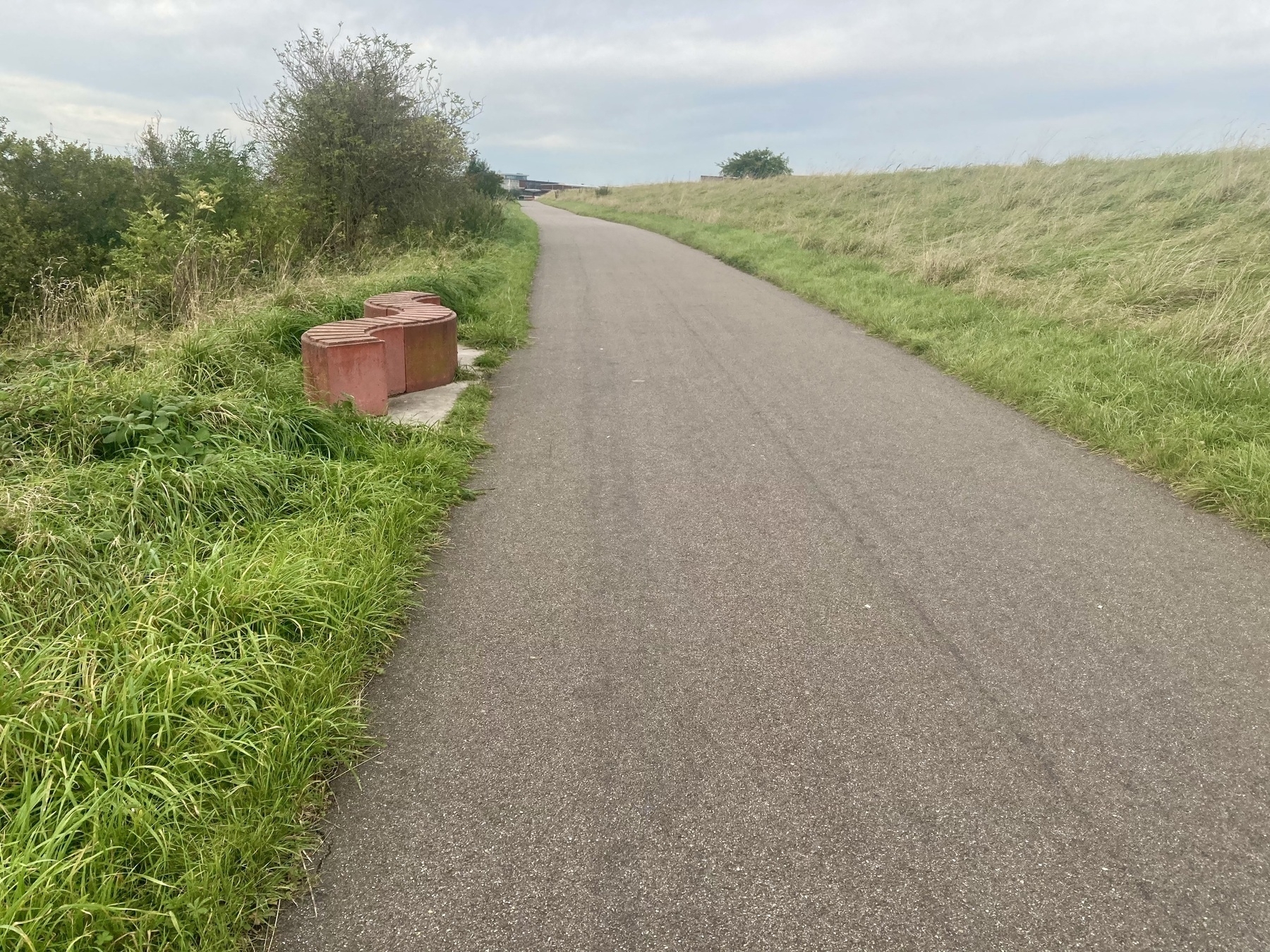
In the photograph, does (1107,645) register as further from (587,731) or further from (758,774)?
(587,731)

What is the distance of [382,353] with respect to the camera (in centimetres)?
559

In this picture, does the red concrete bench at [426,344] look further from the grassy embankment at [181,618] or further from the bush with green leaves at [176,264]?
the bush with green leaves at [176,264]

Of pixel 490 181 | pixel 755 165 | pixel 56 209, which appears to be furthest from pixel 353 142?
pixel 755 165

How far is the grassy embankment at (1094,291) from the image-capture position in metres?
5.41

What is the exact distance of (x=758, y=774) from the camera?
236 cm

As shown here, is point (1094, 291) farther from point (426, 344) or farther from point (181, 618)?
point (181, 618)

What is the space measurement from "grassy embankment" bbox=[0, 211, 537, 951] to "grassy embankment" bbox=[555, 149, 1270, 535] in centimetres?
490

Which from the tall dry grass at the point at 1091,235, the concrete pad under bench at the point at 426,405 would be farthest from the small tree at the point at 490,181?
the concrete pad under bench at the point at 426,405

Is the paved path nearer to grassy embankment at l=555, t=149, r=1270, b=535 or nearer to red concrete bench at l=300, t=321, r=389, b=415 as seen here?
grassy embankment at l=555, t=149, r=1270, b=535

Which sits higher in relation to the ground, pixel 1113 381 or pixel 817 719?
pixel 1113 381

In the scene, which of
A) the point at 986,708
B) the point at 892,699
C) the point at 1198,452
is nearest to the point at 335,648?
the point at 892,699

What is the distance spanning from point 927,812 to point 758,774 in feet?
1.69

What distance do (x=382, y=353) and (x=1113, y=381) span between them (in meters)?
6.16

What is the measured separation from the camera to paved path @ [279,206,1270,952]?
1.93m
